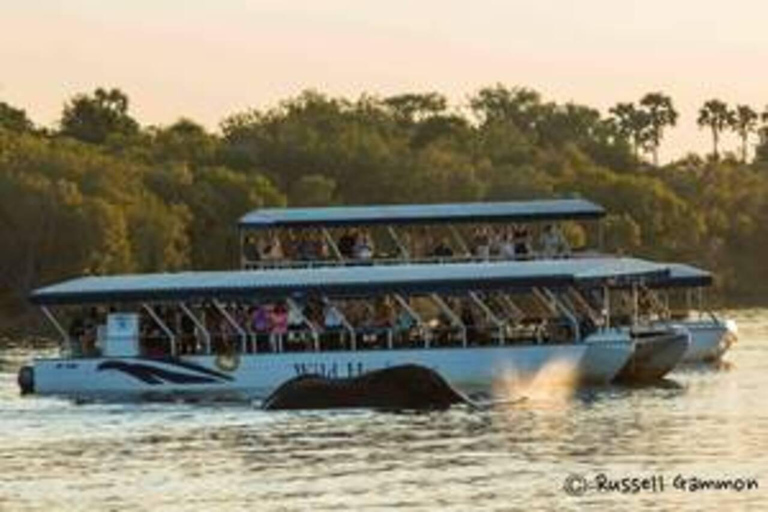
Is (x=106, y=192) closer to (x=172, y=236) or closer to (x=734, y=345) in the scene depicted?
(x=172, y=236)

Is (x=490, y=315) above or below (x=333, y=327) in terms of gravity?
above

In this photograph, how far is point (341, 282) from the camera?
73.9 meters

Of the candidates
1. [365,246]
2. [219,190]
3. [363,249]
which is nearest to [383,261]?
[363,249]

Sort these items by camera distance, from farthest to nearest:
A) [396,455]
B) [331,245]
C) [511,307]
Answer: [331,245] < [511,307] < [396,455]

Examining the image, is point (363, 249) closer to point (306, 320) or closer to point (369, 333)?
point (306, 320)

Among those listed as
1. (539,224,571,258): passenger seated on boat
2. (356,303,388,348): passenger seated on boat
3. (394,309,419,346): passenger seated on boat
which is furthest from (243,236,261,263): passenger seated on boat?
(394,309,419,346): passenger seated on boat

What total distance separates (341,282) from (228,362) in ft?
12.5

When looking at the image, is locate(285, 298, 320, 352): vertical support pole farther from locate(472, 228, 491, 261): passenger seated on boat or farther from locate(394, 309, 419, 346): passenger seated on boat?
locate(472, 228, 491, 261): passenger seated on boat

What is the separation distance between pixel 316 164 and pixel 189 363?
105698 millimetres

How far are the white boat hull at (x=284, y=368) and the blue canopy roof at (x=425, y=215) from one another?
14.2 m

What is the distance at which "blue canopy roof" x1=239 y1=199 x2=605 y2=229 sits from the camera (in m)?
88.5

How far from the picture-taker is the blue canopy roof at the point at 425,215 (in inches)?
3484

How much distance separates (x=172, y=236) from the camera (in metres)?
153

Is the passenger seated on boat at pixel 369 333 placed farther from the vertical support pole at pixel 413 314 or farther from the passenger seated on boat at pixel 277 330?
the passenger seated on boat at pixel 277 330
